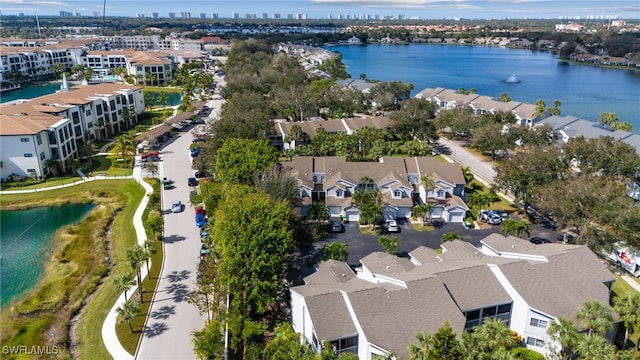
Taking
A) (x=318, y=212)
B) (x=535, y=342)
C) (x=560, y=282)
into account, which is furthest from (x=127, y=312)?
(x=560, y=282)

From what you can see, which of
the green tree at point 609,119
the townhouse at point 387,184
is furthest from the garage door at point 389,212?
the green tree at point 609,119

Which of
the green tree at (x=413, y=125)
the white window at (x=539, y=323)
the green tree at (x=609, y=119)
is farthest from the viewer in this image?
the green tree at (x=609, y=119)

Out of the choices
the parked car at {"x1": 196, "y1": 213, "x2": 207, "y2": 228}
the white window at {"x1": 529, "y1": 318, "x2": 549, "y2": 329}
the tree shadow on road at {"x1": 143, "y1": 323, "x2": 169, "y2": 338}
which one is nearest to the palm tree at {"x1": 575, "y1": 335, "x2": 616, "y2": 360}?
the white window at {"x1": 529, "y1": 318, "x2": 549, "y2": 329}

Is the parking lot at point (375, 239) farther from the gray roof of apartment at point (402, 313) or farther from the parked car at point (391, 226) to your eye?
the gray roof of apartment at point (402, 313)

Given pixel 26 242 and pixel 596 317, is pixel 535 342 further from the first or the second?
pixel 26 242

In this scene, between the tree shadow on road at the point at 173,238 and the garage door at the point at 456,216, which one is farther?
the garage door at the point at 456,216

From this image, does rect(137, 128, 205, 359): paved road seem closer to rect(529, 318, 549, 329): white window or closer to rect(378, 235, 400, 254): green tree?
rect(378, 235, 400, 254): green tree

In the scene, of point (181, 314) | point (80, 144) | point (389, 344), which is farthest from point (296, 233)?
point (80, 144)
